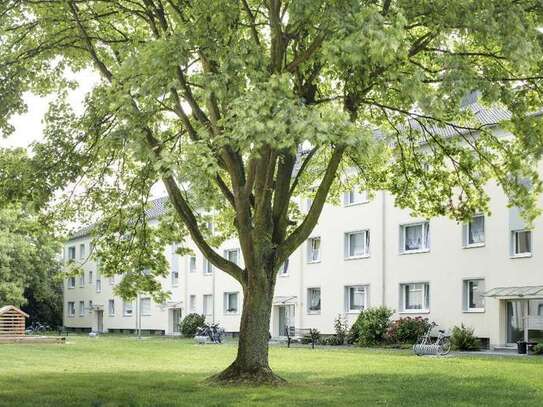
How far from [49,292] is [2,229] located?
12681 mm

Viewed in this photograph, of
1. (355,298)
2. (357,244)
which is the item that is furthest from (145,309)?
(357,244)

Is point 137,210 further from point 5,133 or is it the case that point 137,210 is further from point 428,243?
point 428,243

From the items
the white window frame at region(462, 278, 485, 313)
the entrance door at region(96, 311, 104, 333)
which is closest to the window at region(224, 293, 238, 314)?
the white window frame at region(462, 278, 485, 313)

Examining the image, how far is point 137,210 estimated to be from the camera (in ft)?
70.9

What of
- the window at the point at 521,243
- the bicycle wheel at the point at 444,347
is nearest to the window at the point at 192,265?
the window at the point at 521,243

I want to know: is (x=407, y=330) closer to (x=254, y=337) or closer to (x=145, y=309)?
(x=254, y=337)

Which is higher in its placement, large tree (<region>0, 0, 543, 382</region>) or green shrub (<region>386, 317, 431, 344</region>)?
large tree (<region>0, 0, 543, 382</region>)

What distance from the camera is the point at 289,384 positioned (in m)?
17.7

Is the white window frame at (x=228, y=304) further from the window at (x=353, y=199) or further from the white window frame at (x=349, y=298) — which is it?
the window at (x=353, y=199)

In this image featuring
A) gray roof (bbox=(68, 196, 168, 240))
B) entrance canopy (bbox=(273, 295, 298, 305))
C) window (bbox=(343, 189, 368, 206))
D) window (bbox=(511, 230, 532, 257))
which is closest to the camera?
gray roof (bbox=(68, 196, 168, 240))

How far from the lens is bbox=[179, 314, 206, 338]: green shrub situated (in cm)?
5859

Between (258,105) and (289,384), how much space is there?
7.42 meters

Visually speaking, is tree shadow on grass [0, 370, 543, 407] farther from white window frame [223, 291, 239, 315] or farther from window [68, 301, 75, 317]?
window [68, 301, 75, 317]

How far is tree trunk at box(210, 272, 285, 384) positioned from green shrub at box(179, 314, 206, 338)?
4081 cm
